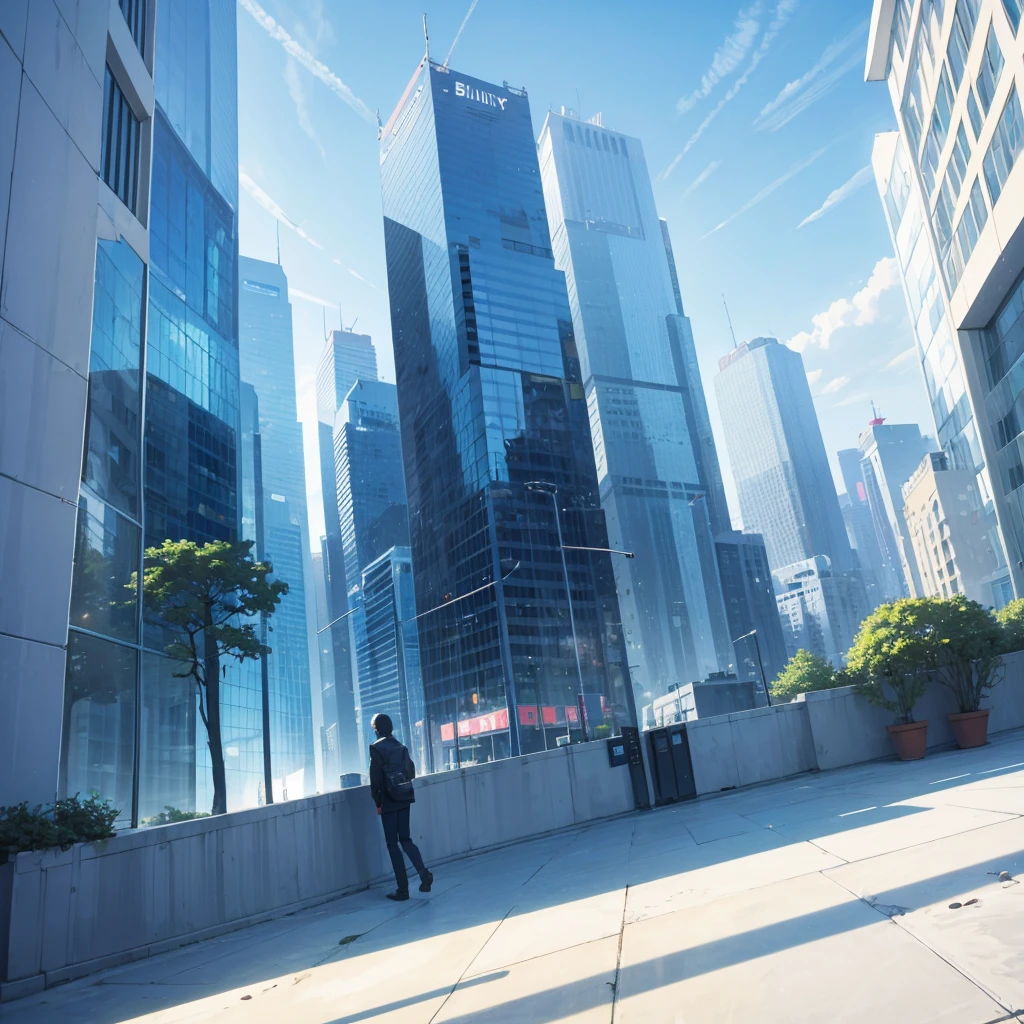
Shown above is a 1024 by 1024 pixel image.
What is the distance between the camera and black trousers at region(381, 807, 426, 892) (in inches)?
291

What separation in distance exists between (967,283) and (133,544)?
34.4 metres

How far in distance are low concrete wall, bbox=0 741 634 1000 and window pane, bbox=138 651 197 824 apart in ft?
51.5

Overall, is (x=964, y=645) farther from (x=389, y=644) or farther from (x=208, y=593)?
(x=389, y=644)

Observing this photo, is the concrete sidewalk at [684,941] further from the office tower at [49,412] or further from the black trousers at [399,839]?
the office tower at [49,412]

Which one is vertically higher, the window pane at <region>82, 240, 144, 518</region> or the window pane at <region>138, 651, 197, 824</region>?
the window pane at <region>82, 240, 144, 518</region>

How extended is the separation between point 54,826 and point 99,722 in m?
8.38

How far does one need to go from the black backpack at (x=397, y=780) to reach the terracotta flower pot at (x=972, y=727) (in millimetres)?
9813

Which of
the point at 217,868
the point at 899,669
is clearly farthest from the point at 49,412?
the point at 899,669

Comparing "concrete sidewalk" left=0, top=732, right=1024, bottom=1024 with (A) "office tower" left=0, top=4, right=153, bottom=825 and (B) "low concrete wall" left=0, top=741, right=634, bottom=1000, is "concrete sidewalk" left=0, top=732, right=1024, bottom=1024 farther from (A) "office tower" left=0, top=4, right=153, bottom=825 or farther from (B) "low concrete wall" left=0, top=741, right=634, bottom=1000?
(A) "office tower" left=0, top=4, right=153, bottom=825

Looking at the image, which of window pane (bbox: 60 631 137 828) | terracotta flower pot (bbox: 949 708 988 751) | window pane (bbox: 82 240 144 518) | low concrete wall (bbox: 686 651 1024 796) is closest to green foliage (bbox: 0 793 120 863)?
window pane (bbox: 60 631 137 828)

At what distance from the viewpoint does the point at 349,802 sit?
29.9 feet

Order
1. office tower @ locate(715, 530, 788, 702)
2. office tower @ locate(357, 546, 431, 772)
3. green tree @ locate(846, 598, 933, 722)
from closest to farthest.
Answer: green tree @ locate(846, 598, 933, 722) < office tower @ locate(357, 546, 431, 772) < office tower @ locate(715, 530, 788, 702)

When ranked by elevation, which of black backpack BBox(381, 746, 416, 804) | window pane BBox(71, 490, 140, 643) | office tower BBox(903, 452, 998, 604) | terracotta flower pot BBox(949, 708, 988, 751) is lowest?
terracotta flower pot BBox(949, 708, 988, 751)

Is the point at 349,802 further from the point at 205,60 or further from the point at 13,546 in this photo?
the point at 205,60
